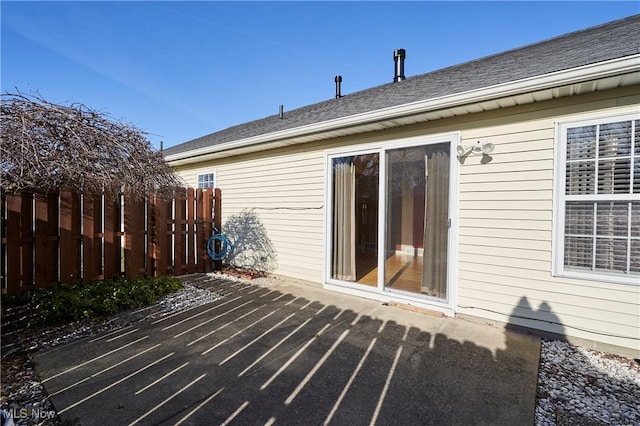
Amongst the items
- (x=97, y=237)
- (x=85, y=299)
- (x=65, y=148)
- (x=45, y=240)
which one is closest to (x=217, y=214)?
(x=97, y=237)

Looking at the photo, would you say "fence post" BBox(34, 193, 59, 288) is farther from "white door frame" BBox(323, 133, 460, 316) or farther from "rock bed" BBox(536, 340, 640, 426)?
"rock bed" BBox(536, 340, 640, 426)

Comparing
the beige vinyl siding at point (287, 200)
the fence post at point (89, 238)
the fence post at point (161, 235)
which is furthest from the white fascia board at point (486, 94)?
the fence post at point (89, 238)

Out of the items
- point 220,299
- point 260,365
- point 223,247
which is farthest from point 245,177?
point 260,365

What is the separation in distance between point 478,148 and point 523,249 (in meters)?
1.23

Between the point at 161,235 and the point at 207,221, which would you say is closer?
the point at 161,235

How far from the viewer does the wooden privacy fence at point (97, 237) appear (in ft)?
12.1

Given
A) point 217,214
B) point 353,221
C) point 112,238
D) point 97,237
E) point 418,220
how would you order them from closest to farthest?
point 418,220 → point 97,237 → point 112,238 → point 353,221 → point 217,214

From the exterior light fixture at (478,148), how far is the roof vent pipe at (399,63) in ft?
12.8

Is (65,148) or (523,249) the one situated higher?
(65,148)

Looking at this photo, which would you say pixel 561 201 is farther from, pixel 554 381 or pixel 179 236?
pixel 179 236

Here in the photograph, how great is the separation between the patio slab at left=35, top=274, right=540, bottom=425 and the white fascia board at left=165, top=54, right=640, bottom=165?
2528mm

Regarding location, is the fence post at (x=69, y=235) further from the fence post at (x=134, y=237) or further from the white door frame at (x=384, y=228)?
the white door frame at (x=384, y=228)

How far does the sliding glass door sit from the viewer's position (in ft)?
12.3

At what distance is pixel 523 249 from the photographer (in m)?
3.17
